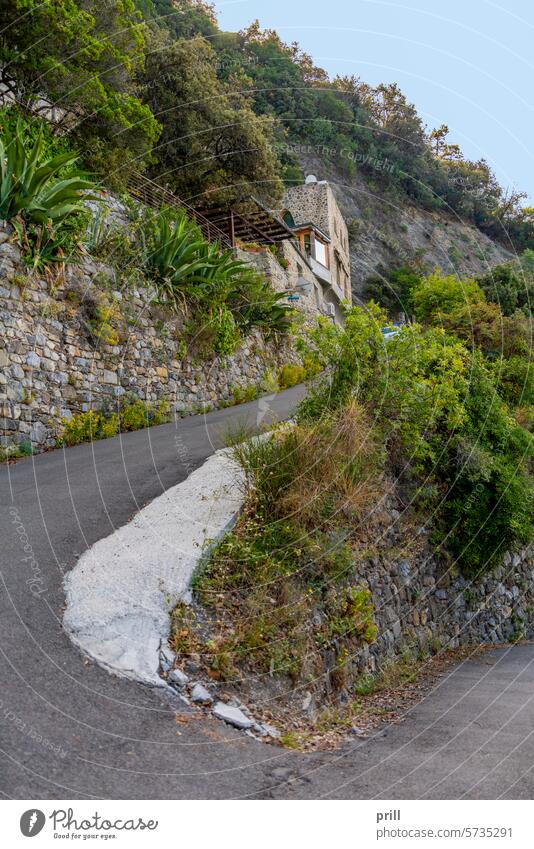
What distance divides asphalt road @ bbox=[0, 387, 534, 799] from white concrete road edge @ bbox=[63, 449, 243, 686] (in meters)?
0.17

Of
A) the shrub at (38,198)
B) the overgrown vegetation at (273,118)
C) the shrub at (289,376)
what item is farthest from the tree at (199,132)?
the shrub at (38,198)

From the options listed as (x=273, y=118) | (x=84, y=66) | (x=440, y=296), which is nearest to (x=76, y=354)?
(x=84, y=66)

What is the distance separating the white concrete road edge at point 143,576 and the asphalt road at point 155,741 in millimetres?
169

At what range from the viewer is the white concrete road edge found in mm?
5133

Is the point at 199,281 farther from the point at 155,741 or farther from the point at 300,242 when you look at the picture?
the point at 300,242

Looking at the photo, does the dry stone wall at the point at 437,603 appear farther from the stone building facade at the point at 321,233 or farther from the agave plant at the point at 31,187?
the stone building facade at the point at 321,233

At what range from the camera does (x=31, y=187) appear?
40.4 feet

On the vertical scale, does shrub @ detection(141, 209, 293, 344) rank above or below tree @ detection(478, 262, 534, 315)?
below

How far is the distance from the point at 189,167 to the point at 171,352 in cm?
974

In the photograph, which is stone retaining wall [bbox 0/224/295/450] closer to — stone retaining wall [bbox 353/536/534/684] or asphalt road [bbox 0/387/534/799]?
asphalt road [bbox 0/387/534/799]

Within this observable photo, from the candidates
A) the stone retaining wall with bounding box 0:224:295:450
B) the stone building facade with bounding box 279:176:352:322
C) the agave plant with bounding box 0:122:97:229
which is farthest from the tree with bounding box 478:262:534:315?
the stone building facade with bounding box 279:176:352:322

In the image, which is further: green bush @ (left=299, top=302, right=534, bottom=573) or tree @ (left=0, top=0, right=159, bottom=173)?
tree @ (left=0, top=0, right=159, bottom=173)

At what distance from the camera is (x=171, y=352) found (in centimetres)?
1661

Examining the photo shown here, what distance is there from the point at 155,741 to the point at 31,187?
35.2 feet
